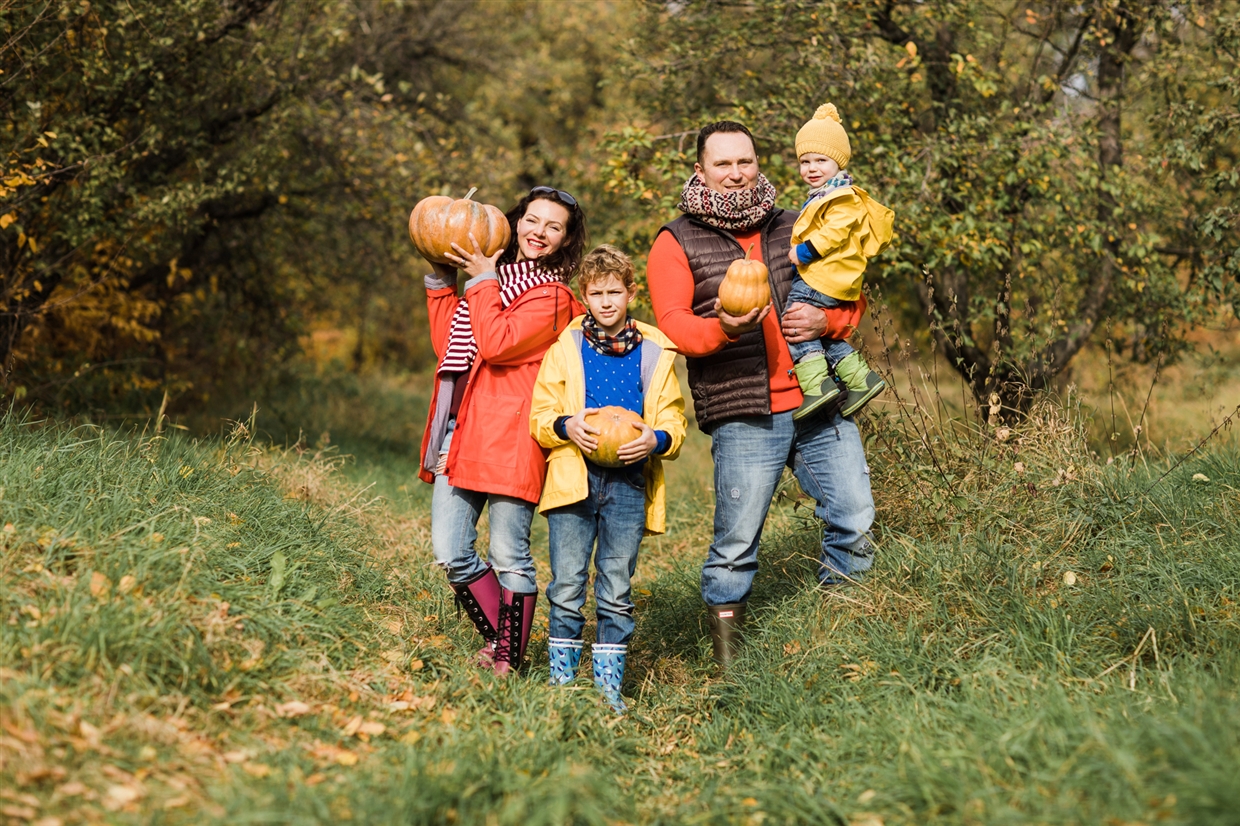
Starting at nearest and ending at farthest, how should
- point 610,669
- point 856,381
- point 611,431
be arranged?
1. point 611,431
2. point 610,669
3. point 856,381

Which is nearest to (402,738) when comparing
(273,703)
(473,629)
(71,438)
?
(273,703)

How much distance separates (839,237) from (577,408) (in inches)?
48.3

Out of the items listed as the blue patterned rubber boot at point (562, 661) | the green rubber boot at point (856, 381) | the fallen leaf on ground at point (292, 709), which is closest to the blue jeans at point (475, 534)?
the blue patterned rubber boot at point (562, 661)

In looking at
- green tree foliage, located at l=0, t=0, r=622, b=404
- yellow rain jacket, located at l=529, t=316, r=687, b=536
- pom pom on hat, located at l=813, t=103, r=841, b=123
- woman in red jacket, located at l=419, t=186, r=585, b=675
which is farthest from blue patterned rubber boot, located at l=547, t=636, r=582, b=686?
green tree foliage, located at l=0, t=0, r=622, b=404

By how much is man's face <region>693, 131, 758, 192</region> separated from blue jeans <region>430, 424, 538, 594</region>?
151 centimetres

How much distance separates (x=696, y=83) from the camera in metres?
8.34

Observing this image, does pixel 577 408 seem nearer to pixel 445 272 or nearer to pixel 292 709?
pixel 445 272

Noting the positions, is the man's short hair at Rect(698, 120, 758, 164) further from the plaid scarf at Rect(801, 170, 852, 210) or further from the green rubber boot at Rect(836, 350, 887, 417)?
the green rubber boot at Rect(836, 350, 887, 417)

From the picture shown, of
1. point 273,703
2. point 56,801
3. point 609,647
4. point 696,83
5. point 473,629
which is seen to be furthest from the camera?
point 696,83

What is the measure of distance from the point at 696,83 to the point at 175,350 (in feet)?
20.7

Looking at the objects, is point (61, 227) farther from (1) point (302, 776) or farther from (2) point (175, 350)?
(1) point (302, 776)

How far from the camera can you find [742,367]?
4.16 meters

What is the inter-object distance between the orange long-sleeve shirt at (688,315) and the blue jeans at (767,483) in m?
0.11

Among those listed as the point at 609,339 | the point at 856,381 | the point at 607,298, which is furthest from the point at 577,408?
the point at 856,381
